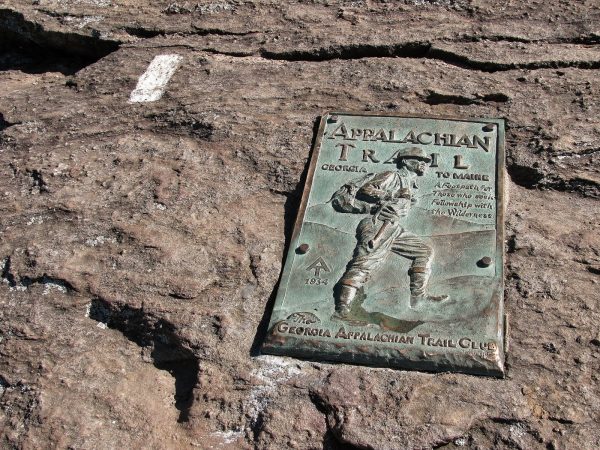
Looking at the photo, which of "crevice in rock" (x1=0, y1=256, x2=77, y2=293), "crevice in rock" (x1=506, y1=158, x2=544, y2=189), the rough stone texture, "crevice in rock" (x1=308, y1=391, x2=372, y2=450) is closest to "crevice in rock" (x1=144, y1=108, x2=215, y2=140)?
the rough stone texture

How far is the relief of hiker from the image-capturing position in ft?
8.27

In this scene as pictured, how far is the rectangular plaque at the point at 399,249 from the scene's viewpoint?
2375 mm

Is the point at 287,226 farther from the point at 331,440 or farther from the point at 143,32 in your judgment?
the point at 143,32

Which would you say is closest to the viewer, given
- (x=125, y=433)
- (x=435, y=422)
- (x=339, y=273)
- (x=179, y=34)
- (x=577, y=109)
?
(x=435, y=422)

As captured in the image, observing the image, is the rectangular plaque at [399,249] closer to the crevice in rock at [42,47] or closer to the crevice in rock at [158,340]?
the crevice in rock at [158,340]

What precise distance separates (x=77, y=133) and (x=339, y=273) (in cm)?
146

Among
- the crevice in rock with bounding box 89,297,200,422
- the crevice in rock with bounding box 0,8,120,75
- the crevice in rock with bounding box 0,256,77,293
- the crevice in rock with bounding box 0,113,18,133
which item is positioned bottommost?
the crevice in rock with bounding box 89,297,200,422

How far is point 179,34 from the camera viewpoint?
3.78m

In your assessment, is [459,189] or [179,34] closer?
[459,189]

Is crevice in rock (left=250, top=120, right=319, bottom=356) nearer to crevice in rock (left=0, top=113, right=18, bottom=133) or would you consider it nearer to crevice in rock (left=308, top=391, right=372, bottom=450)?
crevice in rock (left=308, top=391, right=372, bottom=450)

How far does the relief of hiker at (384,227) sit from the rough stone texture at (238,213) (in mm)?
239

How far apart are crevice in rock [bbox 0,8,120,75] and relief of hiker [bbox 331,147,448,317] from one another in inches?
68.4

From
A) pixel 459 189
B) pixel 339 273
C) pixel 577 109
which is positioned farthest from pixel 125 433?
pixel 577 109

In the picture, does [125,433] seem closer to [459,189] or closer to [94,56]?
[459,189]
